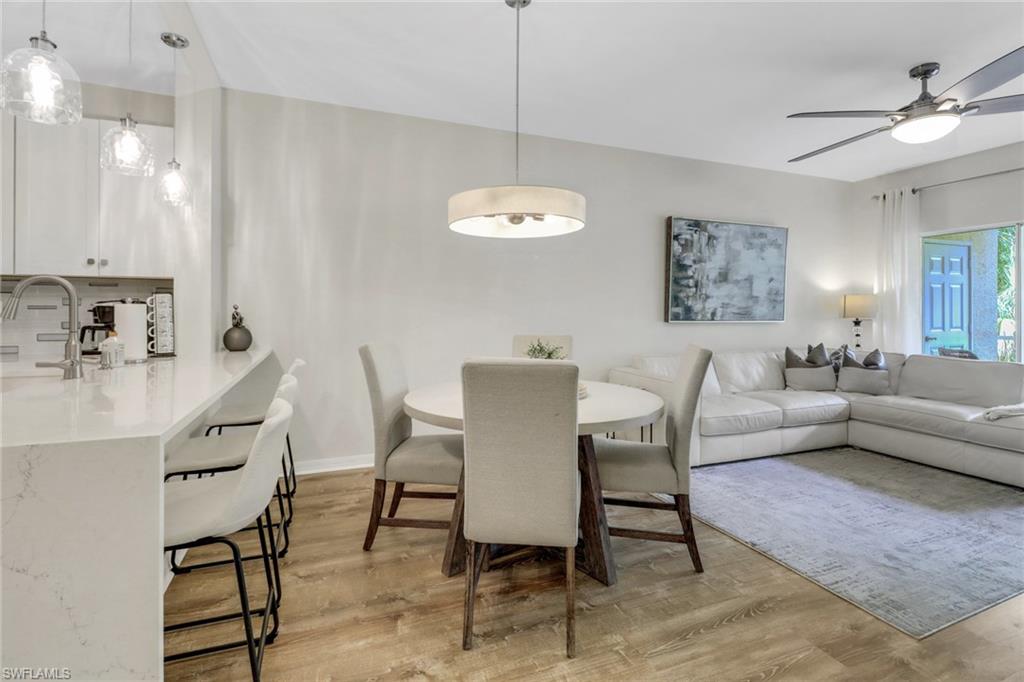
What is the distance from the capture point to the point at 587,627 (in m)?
1.82

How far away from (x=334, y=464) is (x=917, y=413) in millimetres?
4366

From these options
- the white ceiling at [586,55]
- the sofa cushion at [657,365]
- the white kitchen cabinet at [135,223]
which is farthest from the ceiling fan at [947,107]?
the white kitchen cabinet at [135,223]

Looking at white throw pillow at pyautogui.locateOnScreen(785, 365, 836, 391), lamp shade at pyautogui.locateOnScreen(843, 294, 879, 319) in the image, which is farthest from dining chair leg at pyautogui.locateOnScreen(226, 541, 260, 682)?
lamp shade at pyautogui.locateOnScreen(843, 294, 879, 319)

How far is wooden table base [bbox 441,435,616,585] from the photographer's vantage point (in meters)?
2.11

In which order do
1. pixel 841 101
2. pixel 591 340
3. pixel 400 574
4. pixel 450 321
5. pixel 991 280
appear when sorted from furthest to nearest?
pixel 991 280, pixel 591 340, pixel 450 321, pixel 841 101, pixel 400 574

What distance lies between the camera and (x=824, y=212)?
5.31 m

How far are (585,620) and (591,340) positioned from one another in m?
2.71

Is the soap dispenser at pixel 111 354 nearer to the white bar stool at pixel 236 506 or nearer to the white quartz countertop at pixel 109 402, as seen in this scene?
the white quartz countertop at pixel 109 402

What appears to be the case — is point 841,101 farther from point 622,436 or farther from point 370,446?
point 370,446

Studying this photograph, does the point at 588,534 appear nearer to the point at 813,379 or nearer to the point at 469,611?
the point at 469,611

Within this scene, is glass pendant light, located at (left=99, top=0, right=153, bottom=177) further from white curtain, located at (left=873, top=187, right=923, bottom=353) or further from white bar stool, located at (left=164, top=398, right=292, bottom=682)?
white curtain, located at (left=873, top=187, right=923, bottom=353)

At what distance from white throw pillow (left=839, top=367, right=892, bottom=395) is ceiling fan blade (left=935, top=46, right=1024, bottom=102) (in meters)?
2.46

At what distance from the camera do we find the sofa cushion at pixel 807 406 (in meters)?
3.94

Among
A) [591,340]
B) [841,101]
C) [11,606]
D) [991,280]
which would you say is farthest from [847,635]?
[991,280]
